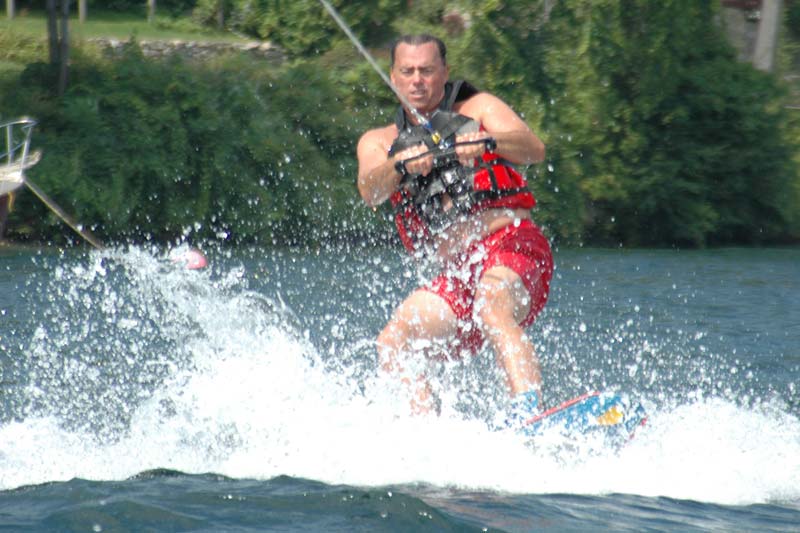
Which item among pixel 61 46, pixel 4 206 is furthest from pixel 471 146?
pixel 61 46

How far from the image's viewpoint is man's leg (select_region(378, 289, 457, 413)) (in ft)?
15.4

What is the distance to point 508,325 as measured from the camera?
457 cm

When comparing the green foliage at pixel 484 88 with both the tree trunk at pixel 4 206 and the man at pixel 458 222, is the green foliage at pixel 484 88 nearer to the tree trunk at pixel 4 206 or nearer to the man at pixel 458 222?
the tree trunk at pixel 4 206

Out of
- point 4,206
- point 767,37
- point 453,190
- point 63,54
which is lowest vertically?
point 4,206

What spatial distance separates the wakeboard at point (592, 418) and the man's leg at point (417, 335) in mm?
502

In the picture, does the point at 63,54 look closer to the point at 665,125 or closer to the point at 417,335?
the point at 665,125

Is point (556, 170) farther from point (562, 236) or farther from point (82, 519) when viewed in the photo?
point (82, 519)

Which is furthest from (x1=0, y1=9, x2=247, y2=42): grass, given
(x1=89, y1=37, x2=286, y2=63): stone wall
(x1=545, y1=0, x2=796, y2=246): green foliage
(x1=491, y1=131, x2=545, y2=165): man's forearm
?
(x1=491, y1=131, x2=545, y2=165): man's forearm

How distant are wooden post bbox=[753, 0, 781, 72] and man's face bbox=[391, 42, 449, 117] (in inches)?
630

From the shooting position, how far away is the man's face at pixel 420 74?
4.71 metres

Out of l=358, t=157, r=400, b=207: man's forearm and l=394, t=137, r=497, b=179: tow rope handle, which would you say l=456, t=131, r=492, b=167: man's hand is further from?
l=358, t=157, r=400, b=207: man's forearm

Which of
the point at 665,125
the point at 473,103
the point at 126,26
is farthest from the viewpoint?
the point at 126,26

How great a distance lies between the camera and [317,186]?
16234 mm

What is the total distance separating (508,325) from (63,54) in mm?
12744
